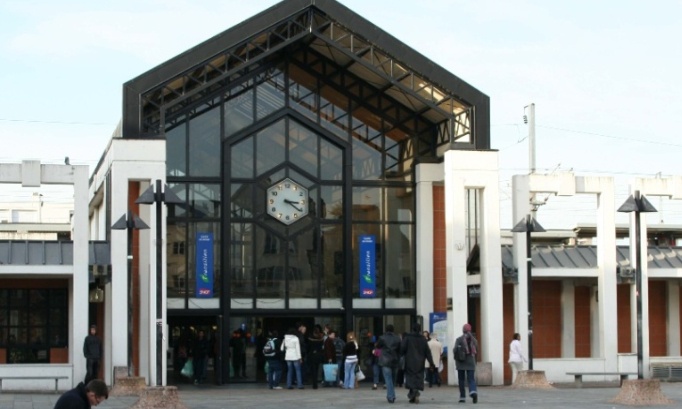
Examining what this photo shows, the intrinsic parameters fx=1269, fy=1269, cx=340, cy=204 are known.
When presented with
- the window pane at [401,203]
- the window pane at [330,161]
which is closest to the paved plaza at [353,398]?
the window pane at [401,203]

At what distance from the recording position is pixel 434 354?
31859 millimetres

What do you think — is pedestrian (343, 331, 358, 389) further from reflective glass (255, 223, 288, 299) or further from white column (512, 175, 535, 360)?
white column (512, 175, 535, 360)

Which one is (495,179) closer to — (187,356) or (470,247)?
(470,247)

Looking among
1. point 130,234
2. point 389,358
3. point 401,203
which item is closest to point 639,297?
point 389,358

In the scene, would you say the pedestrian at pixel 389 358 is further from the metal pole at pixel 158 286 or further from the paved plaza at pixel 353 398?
the metal pole at pixel 158 286

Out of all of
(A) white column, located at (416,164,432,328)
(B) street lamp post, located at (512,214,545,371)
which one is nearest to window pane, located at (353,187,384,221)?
(A) white column, located at (416,164,432,328)

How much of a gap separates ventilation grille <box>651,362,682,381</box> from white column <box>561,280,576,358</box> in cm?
260

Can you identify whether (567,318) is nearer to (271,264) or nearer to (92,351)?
(271,264)

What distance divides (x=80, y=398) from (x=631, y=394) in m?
14.3

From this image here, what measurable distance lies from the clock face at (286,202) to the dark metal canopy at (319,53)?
313cm

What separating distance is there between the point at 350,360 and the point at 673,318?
37.8 ft

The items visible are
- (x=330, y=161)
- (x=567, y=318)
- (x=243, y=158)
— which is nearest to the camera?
(x=243, y=158)

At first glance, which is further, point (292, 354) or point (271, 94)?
point (271, 94)

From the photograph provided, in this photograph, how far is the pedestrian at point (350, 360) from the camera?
31422 mm
